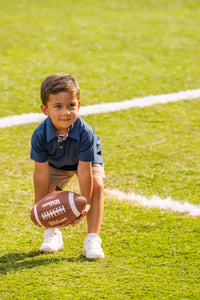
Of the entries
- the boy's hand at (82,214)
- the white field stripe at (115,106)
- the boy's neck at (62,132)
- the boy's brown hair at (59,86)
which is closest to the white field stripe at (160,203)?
the boy's hand at (82,214)

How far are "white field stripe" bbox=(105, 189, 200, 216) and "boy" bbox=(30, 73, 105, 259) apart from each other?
617mm

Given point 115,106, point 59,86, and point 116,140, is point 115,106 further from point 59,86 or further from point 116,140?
point 59,86

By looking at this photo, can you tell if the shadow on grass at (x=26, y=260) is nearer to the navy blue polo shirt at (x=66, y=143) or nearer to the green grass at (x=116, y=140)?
the green grass at (x=116, y=140)

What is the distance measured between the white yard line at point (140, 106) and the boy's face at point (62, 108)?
974 millimetres

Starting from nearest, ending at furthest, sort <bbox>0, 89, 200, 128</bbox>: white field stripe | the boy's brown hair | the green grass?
→ the green grass, the boy's brown hair, <bbox>0, 89, 200, 128</bbox>: white field stripe

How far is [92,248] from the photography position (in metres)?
2.84

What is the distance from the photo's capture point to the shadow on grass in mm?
2780

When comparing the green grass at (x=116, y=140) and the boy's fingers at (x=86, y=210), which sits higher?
the boy's fingers at (x=86, y=210)

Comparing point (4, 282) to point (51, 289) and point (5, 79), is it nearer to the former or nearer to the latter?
point (51, 289)

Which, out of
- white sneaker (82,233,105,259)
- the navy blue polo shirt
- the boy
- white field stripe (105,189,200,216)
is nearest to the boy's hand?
the boy

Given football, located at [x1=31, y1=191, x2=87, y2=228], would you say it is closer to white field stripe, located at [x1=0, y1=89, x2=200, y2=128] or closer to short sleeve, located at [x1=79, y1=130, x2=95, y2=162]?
short sleeve, located at [x1=79, y1=130, x2=95, y2=162]

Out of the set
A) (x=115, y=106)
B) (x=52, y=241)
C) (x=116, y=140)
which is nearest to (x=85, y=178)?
(x=52, y=241)

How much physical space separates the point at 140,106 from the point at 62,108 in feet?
8.22

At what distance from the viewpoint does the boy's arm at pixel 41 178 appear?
294 cm
